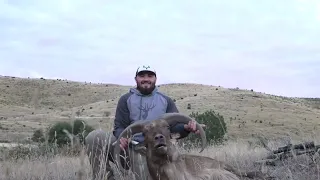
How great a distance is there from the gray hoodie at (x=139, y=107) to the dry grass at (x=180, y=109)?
1.12 feet

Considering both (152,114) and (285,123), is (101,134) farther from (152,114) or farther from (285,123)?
(285,123)

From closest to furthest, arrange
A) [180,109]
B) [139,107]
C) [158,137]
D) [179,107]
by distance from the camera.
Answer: [158,137] → [139,107] → [180,109] → [179,107]

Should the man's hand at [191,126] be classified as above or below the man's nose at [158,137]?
→ above

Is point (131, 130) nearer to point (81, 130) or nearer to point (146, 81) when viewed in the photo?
point (81, 130)

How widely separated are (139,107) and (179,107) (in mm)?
51916

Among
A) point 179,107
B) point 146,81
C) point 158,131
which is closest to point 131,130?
point 158,131

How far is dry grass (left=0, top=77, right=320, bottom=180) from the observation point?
383 inches

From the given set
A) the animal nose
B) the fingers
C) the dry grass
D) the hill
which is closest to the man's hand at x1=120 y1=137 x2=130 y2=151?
the fingers

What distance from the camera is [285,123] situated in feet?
167

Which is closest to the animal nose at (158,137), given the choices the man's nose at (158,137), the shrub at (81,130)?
the man's nose at (158,137)

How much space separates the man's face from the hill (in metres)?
4.13

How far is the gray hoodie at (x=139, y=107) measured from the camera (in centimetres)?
877

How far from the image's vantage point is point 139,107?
28.9 ft

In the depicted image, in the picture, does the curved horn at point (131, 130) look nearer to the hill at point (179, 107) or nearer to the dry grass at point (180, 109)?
the dry grass at point (180, 109)
